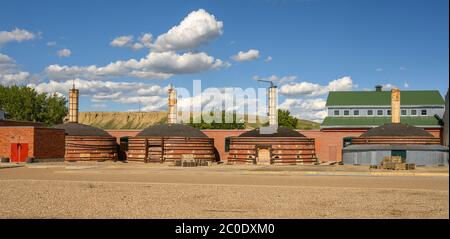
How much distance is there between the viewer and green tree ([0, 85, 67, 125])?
89.1 meters

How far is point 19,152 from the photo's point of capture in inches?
1980

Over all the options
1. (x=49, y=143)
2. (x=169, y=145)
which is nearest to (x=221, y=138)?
(x=169, y=145)

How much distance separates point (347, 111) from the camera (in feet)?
221

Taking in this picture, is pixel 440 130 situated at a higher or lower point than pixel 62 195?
higher

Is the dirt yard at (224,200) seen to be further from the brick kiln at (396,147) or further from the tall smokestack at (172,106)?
the tall smokestack at (172,106)

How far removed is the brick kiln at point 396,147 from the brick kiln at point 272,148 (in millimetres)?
4111

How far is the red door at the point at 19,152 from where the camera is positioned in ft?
164

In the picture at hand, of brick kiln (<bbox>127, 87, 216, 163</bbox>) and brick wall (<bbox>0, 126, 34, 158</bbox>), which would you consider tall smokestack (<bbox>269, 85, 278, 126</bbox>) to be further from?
brick wall (<bbox>0, 126, 34, 158</bbox>)

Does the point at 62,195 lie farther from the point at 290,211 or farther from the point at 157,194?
the point at 290,211

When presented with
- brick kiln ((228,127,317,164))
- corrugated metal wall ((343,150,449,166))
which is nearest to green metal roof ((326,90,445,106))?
brick kiln ((228,127,317,164))

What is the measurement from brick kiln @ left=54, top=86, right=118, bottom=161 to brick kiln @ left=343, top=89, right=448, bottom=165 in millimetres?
25054
